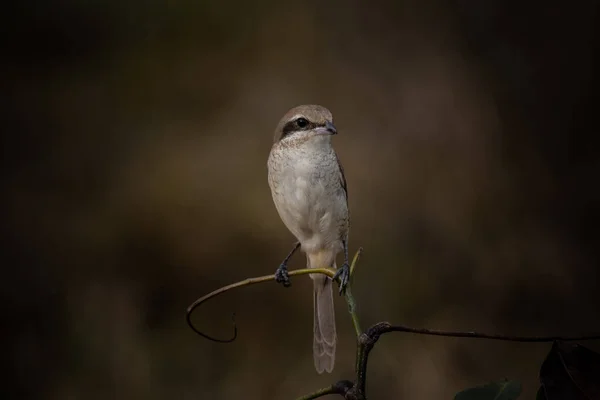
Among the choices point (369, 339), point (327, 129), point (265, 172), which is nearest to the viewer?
point (369, 339)

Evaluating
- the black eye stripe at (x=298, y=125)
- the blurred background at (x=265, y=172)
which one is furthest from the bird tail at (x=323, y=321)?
the blurred background at (x=265, y=172)

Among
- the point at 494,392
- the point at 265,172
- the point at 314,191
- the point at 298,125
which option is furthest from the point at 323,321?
the point at 265,172

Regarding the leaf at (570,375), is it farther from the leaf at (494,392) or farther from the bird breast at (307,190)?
the bird breast at (307,190)

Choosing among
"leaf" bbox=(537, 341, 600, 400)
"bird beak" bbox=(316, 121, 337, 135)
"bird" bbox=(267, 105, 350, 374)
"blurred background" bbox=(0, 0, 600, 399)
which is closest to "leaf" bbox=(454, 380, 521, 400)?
"leaf" bbox=(537, 341, 600, 400)

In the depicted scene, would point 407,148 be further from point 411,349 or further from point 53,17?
point 53,17

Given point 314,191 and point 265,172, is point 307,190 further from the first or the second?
point 265,172

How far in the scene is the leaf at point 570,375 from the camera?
1.94ft

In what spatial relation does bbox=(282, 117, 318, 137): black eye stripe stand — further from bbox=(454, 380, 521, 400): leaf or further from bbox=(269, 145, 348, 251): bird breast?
bbox=(454, 380, 521, 400): leaf

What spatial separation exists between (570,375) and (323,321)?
20.2 inches

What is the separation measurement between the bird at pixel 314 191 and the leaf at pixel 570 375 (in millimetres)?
301

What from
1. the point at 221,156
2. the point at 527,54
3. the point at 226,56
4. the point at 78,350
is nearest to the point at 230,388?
the point at 78,350

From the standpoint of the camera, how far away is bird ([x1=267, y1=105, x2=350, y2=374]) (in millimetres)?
889

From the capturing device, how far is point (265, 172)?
5.60ft

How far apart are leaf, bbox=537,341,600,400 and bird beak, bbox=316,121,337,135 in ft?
1.27
